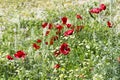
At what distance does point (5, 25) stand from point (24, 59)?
2.89m

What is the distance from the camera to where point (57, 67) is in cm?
541

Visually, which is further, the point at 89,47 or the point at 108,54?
the point at 89,47

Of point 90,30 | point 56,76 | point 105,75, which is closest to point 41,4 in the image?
point 90,30

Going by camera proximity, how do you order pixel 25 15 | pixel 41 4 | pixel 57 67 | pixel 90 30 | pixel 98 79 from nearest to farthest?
pixel 98 79
pixel 57 67
pixel 90 30
pixel 25 15
pixel 41 4

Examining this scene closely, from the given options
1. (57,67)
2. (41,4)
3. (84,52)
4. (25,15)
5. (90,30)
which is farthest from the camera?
(41,4)

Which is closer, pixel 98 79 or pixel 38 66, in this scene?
pixel 98 79

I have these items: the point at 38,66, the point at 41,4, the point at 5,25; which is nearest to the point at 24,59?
the point at 38,66

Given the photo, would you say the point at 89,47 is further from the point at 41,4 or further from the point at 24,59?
the point at 41,4

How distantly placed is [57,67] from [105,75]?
702mm

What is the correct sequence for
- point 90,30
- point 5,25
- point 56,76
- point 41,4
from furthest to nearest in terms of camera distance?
point 41,4
point 5,25
point 90,30
point 56,76

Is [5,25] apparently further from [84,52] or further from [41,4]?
[84,52]

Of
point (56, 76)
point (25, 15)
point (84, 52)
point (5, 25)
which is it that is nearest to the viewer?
point (56, 76)

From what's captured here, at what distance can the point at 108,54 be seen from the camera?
5.68 m

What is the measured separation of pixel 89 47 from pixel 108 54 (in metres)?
0.80
